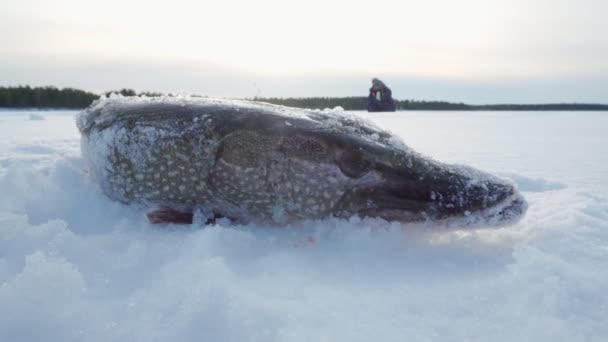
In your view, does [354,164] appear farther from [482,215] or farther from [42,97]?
[42,97]

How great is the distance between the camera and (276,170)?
1.96 metres

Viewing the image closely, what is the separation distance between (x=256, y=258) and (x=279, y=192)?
442mm

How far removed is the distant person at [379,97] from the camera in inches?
924

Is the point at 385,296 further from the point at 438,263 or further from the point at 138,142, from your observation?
the point at 138,142

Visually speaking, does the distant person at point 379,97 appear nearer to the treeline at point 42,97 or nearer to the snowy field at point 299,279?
the treeline at point 42,97

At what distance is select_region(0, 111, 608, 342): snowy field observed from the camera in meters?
1.11

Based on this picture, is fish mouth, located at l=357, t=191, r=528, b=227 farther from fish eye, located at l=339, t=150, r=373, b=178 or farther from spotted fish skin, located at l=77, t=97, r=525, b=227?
fish eye, located at l=339, t=150, r=373, b=178

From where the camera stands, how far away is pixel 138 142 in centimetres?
221

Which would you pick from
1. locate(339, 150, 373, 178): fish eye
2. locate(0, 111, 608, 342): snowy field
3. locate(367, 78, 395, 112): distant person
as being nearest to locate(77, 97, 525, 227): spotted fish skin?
locate(339, 150, 373, 178): fish eye

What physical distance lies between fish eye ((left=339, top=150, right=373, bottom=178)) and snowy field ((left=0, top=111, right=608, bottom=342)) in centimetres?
22

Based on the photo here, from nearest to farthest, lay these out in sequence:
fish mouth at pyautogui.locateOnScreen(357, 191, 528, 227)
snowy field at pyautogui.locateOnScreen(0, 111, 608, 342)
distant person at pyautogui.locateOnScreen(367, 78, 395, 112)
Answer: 1. snowy field at pyautogui.locateOnScreen(0, 111, 608, 342)
2. fish mouth at pyautogui.locateOnScreen(357, 191, 528, 227)
3. distant person at pyautogui.locateOnScreen(367, 78, 395, 112)

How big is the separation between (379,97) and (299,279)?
2310cm

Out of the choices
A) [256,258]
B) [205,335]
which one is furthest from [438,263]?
[205,335]

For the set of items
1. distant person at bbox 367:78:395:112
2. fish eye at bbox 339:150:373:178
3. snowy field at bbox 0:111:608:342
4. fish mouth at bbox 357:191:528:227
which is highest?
distant person at bbox 367:78:395:112
